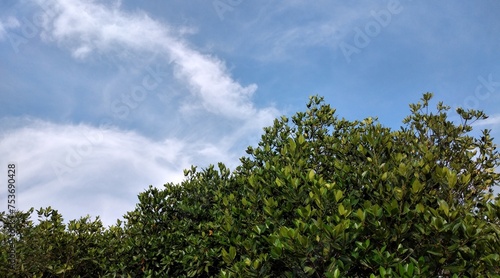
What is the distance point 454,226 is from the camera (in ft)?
21.8

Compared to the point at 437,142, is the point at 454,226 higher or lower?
lower

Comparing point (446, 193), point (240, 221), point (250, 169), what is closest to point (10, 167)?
point (250, 169)

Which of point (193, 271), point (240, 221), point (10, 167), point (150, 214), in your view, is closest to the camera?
point (240, 221)

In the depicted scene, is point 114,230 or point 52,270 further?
point 114,230

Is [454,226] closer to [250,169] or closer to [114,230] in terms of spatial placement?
[250,169]

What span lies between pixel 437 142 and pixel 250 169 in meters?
5.76

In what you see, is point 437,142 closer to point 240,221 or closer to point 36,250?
point 240,221

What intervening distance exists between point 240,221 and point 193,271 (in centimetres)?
239

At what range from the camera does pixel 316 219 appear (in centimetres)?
779

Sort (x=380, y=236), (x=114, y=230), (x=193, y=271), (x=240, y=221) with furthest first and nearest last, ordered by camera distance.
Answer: (x=114, y=230) → (x=193, y=271) → (x=240, y=221) → (x=380, y=236)

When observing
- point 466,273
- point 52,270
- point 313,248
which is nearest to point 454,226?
point 466,273

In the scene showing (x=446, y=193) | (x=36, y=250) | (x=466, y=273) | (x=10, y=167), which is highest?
(x=10, y=167)

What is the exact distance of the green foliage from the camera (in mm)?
6820

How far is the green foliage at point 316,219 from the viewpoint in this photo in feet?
22.4
